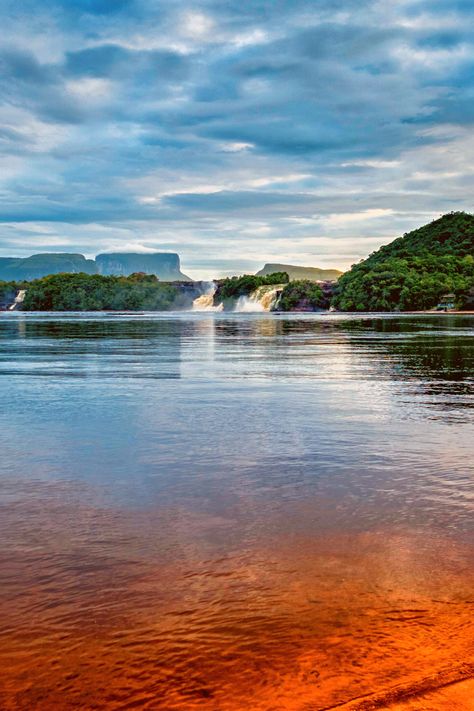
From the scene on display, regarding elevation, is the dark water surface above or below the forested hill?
below

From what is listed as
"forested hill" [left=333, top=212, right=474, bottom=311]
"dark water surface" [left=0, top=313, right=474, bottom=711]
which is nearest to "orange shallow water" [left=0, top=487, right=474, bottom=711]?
"dark water surface" [left=0, top=313, right=474, bottom=711]

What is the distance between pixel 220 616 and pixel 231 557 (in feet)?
3.67

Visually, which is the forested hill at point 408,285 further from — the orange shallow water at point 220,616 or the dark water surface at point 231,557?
the orange shallow water at point 220,616

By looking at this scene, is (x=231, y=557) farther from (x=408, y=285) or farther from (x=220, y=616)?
(x=408, y=285)

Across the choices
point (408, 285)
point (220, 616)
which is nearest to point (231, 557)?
point (220, 616)

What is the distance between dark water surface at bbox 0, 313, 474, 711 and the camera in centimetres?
434

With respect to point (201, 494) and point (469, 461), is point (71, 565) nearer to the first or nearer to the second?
point (201, 494)

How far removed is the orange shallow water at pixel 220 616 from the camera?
420 cm

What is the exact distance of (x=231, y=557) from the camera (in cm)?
620

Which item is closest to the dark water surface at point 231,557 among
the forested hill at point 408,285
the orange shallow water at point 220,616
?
the orange shallow water at point 220,616

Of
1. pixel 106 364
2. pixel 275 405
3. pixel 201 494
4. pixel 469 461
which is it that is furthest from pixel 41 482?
pixel 106 364

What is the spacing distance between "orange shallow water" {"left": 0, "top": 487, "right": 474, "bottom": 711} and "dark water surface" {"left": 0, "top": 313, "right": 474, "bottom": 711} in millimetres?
18

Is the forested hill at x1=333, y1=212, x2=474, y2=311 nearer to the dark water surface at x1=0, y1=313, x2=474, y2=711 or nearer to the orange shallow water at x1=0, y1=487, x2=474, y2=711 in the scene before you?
the dark water surface at x1=0, y1=313, x2=474, y2=711

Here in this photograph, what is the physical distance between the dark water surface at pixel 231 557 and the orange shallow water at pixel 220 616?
0.02 meters
